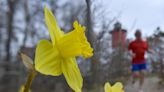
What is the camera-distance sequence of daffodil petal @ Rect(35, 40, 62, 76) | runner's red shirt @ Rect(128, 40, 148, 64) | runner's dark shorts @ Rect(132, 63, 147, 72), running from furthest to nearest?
runner's dark shorts @ Rect(132, 63, 147, 72) < runner's red shirt @ Rect(128, 40, 148, 64) < daffodil petal @ Rect(35, 40, 62, 76)

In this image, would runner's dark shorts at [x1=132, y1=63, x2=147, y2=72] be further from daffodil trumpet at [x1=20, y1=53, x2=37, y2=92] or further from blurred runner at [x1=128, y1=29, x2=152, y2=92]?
daffodil trumpet at [x1=20, y1=53, x2=37, y2=92]

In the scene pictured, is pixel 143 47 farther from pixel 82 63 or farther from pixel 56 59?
pixel 56 59

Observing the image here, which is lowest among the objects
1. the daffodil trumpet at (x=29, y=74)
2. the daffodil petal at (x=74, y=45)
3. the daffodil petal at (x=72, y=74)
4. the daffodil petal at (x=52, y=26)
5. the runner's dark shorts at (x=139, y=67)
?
the runner's dark shorts at (x=139, y=67)

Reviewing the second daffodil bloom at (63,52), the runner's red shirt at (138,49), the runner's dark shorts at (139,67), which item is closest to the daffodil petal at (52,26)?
the second daffodil bloom at (63,52)

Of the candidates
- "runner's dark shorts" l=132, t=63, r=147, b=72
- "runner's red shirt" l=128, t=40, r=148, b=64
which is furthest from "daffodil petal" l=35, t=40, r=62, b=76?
"runner's dark shorts" l=132, t=63, r=147, b=72

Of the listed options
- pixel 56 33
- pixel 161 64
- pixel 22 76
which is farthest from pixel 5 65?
pixel 56 33

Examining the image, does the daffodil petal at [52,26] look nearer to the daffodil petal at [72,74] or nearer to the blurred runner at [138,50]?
the daffodil petal at [72,74]

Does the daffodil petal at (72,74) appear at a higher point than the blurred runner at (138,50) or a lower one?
higher

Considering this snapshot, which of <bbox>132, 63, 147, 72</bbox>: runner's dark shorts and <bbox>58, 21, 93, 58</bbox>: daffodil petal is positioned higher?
<bbox>58, 21, 93, 58</bbox>: daffodil petal
